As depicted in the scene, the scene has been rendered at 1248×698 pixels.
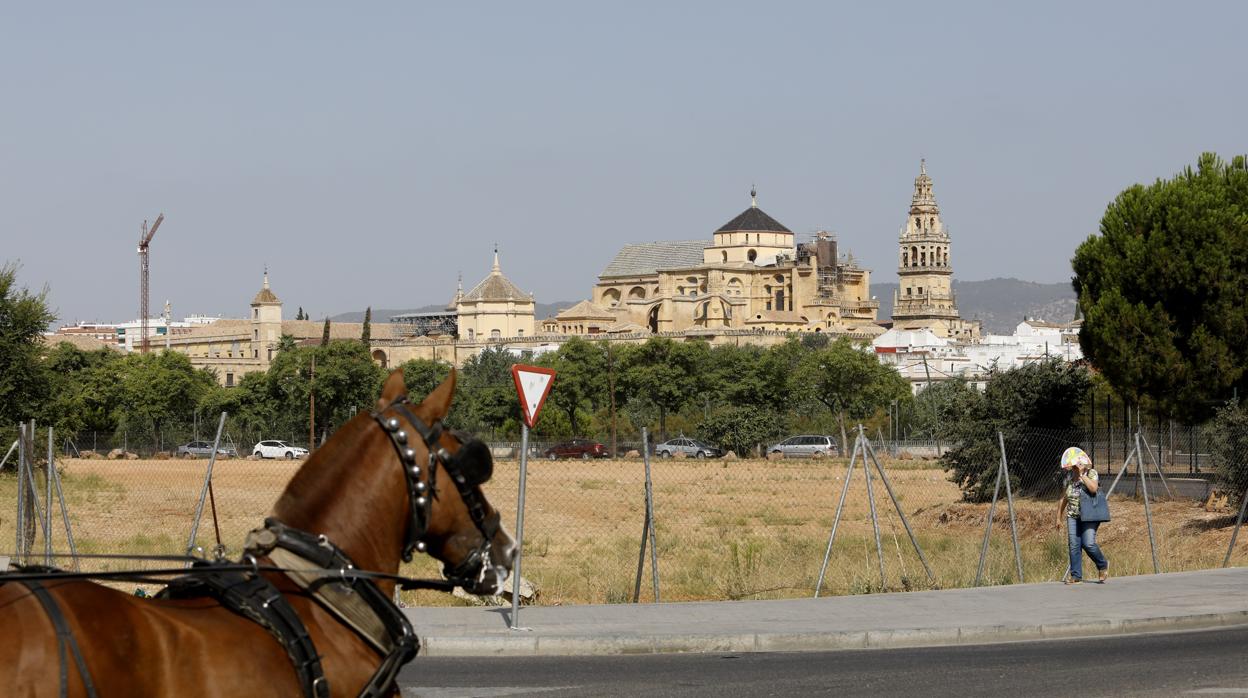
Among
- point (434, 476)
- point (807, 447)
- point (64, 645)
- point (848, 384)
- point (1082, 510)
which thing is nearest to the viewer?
point (64, 645)

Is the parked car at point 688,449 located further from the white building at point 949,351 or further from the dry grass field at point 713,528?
the white building at point 949,351

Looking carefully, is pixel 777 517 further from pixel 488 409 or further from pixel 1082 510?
pixel 488 409

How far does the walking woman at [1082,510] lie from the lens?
58.0 ft

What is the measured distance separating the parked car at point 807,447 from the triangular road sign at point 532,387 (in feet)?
178

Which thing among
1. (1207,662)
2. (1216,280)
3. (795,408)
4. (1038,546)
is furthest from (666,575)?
(795,408)

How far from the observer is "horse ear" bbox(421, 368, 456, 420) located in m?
5.32

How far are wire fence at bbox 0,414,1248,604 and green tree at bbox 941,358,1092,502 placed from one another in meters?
0.07

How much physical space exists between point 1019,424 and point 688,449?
36957mm

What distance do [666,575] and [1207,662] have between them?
9.99 m

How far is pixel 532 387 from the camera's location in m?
15.0

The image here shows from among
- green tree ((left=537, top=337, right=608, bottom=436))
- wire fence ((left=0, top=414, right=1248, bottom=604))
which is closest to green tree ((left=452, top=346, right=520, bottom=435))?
green tree ((left=537, top=337, right=608, bottom=436))

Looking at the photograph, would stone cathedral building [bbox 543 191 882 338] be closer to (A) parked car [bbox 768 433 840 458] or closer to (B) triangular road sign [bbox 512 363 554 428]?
(A) parked car [bbox 768 433 840 458]

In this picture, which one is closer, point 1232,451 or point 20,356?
point 1232,451

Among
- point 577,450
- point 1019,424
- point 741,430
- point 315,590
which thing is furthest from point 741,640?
point 741,430
